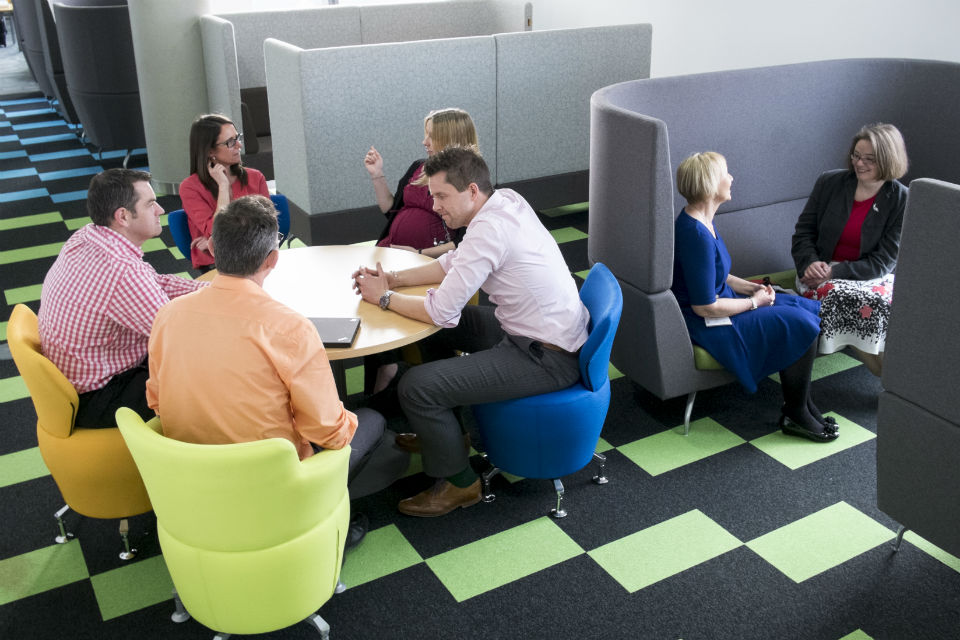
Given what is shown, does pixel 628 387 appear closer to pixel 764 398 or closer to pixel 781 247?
pixel 764 398

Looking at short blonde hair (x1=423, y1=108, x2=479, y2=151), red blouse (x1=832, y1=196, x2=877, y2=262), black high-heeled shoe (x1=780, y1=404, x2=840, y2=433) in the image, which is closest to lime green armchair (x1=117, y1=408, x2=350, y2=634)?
short blonde hair (x1=423, y1=108, x2=479, y2=151)

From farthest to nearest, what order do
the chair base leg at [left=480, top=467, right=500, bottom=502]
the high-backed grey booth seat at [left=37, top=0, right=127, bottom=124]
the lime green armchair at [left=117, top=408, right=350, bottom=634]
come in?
the high-backed grey booth seat at [left=37, top=0, right=127, bottom=124], the chair base leg at [left=480, top=467, right=500, bottom=502], the lime green armchair at [left=117, top=408, right=350, bottom=634]

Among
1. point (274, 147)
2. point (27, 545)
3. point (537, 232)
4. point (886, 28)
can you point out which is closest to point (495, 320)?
point (537, 232)

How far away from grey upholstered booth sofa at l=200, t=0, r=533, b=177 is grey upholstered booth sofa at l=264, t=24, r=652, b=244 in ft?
2.73

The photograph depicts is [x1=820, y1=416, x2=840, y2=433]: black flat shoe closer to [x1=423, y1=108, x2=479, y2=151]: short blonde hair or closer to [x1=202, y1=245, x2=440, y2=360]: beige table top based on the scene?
[x1=202, y1=245, x2=440, y2=360]: beige table top

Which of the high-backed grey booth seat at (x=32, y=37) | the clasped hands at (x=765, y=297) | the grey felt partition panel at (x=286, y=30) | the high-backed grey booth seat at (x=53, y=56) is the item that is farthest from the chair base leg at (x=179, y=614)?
the high-backed grey booth seat at (x=32, y=37)

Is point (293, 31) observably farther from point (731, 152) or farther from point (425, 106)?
point (731, 152)

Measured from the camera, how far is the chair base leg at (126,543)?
2.69m

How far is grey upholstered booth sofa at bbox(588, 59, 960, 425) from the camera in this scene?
3248mm

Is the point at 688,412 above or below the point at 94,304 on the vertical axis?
below

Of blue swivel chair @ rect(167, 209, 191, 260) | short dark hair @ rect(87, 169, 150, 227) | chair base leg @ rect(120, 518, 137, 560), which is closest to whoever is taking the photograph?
short dark hair @ rect(87, 169, 150, 227)

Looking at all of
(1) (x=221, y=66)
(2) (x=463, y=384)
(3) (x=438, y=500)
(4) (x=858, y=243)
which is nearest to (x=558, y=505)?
(3) (x=438, y=500)

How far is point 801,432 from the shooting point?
3400 millimetres

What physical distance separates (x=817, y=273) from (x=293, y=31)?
426 centimetres
